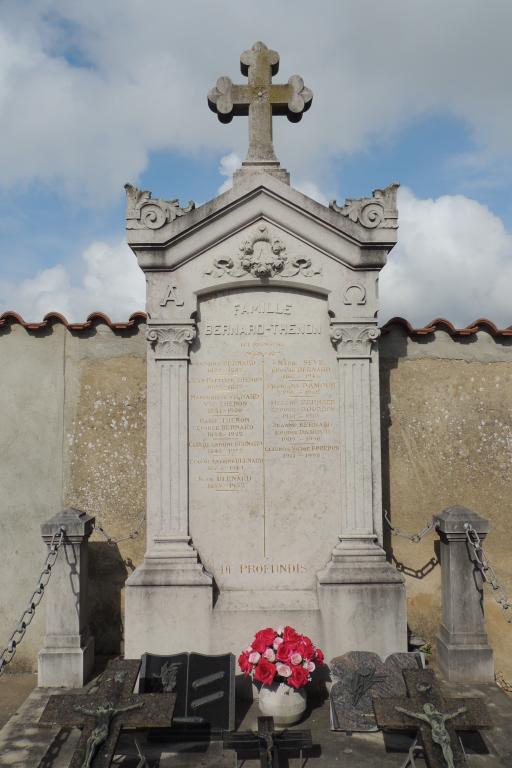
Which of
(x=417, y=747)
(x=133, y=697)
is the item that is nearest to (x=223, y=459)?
(x=133, y=697)

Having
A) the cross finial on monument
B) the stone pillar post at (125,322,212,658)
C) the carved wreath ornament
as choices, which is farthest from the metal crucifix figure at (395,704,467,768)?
the cross finial on monument

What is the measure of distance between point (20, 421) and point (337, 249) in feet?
12.6

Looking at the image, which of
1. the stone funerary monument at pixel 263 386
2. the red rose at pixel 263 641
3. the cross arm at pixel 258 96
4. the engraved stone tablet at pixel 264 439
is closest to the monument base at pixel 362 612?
the stone funerary monument at pixel 263 386

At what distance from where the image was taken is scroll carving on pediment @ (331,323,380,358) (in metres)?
6.03

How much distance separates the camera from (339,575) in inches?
224

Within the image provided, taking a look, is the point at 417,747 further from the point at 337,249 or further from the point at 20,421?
the point at 20,421

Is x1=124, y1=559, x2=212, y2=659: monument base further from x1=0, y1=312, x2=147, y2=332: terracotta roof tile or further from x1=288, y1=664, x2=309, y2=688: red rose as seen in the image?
x1=0, y1=312, x2=147, y2=332: terracotta roof tile

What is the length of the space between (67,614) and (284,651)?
7.24ft

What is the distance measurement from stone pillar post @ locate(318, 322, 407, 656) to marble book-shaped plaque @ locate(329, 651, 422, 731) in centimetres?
28

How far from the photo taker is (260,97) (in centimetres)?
645

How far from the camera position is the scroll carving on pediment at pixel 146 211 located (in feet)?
19.7

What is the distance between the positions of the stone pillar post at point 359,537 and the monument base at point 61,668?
2.25 metres

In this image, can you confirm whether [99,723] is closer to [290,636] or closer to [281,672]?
[281,672]

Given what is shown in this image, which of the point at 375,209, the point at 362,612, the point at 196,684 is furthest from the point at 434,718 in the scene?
the point at 375,209
